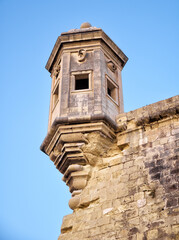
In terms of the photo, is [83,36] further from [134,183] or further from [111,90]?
[134,183]

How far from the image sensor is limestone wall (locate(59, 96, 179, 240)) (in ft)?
24.1

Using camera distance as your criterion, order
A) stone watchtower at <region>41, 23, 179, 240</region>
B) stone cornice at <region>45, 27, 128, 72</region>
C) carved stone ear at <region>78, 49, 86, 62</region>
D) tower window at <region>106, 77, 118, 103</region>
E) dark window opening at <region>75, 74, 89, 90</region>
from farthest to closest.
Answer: dark window opening at <region>75, 74, 89, 90</region>, stone cornice at <region>45, 27, 128, 72</region>, tower window at <region>106, 77, 118, 103</region>, carved stone ear at <region>78, 49, 86, 62</region>, stone watchtower at <region>41, 23, 179, 240</region>

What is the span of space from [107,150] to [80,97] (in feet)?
4.51

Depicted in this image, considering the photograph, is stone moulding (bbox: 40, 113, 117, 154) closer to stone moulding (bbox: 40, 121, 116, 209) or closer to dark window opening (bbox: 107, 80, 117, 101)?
stone moulding (bbox: 40, 121, 116, 209)

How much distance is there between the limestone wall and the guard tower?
0.65ft

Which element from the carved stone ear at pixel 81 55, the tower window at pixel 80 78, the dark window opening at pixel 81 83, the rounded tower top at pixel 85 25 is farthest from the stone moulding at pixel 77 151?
the rounded tower top at pixel 85 25

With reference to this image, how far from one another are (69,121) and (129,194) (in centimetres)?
200

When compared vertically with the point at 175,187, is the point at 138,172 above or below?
above

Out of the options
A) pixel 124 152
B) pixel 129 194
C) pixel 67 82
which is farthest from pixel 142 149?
pixel 67 82

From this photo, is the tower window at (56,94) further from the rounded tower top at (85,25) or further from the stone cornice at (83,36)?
the rounded tower top at (85,25)

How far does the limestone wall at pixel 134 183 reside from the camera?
24.1 ft

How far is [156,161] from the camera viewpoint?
26.2 feet

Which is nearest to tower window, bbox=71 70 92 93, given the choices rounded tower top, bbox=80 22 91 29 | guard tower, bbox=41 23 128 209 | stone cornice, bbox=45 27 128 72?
guard tower, bbox=41 23 128 209

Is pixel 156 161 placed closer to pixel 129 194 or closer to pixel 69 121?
pixel 129 194
